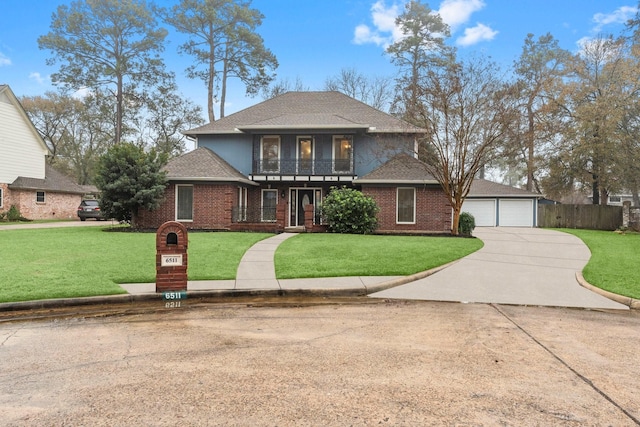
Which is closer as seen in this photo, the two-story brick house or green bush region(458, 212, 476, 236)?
green bush region(458, 212, 476, 236)

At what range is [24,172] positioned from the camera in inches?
1067

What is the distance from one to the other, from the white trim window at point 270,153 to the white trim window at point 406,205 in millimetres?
6752

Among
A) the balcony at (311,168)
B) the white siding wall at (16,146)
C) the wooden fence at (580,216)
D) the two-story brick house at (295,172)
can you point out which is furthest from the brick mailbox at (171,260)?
the wooden fence at (580,216)

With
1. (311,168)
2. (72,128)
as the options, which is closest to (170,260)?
(311,168)

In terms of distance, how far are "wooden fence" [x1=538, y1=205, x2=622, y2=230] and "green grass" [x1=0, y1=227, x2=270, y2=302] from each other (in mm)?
25119

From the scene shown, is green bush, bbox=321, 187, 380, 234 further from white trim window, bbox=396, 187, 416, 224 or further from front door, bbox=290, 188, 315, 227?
front door, bbox=290, 188, 315, 227

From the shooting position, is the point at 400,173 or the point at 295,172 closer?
the point at 400,173

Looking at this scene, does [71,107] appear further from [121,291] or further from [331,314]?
[331,314]

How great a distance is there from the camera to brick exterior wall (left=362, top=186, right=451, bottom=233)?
18.9 m

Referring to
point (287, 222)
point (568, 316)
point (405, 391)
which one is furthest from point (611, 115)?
point (405, 391)

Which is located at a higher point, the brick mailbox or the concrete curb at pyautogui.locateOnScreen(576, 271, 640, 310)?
the brick mailbox

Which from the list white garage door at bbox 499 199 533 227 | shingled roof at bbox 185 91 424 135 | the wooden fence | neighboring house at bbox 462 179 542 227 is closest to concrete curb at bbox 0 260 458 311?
shingled roof at bbox 185 91 424 135

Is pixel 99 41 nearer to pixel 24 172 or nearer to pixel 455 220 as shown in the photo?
pixel 24 172

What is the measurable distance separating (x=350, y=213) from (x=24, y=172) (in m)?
24.9
